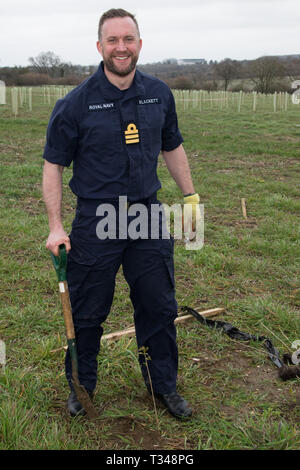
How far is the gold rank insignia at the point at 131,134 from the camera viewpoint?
2.54 meters

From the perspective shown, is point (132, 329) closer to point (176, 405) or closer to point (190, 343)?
point (190, 343)

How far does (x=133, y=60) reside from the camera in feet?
8.29

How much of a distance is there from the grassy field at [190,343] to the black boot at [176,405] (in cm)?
5

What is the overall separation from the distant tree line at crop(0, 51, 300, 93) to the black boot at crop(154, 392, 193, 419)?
37.5 m

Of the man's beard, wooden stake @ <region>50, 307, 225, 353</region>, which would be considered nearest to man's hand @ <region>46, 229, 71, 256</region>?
the man's beard

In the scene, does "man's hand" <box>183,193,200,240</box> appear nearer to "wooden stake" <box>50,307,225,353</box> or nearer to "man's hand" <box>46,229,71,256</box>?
"man's hand" <box>46,229,71,256</box>

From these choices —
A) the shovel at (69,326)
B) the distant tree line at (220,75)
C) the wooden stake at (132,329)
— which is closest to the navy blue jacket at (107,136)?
the shovel at (69,326)

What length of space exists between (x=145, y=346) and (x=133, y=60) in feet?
5.23

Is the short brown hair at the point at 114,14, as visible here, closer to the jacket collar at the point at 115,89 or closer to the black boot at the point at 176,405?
the jacket collar at the point at 115,89

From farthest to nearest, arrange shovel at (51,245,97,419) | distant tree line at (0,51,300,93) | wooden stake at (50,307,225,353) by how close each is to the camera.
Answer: distant tree line at (0,51,300,93) → wooden stake at (50,307,225,353) → shovel at (51,245,97,419)

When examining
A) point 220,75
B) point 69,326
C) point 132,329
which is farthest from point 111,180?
point 220,75

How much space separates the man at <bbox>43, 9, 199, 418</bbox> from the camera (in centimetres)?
250
